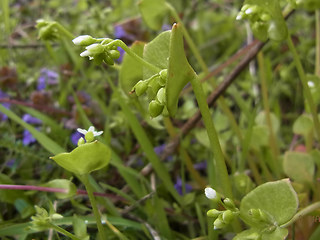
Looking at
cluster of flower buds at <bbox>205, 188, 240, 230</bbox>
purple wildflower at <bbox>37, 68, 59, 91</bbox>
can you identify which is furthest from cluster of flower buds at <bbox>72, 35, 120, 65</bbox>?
purple wildflower at <bbox>37, 68, 59, 91</bbox>

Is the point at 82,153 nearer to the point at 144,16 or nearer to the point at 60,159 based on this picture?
the point at 60,159

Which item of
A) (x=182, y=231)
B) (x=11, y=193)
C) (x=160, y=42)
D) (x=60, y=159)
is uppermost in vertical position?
(x=160, y=42)

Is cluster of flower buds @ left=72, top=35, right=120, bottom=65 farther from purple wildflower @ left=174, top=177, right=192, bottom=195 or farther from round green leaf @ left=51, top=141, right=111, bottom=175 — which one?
purple wildflower @ left=174, top=177, right=192, bottom=195

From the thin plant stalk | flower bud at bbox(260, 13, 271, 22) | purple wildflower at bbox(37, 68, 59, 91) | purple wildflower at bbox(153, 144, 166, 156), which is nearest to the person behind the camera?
flower bud at bbox(260, 13, 271, 22)

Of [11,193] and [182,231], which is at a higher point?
[11,193]

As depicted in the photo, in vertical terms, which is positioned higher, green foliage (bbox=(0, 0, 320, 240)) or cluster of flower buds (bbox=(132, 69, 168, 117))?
cluster of flower buds (bbox=(132, 69, 168, 117))

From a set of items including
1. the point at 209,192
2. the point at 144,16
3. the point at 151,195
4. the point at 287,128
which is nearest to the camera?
the point at 209,192

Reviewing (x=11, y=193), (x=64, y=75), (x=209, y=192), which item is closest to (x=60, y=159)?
(x=209, y=192)
